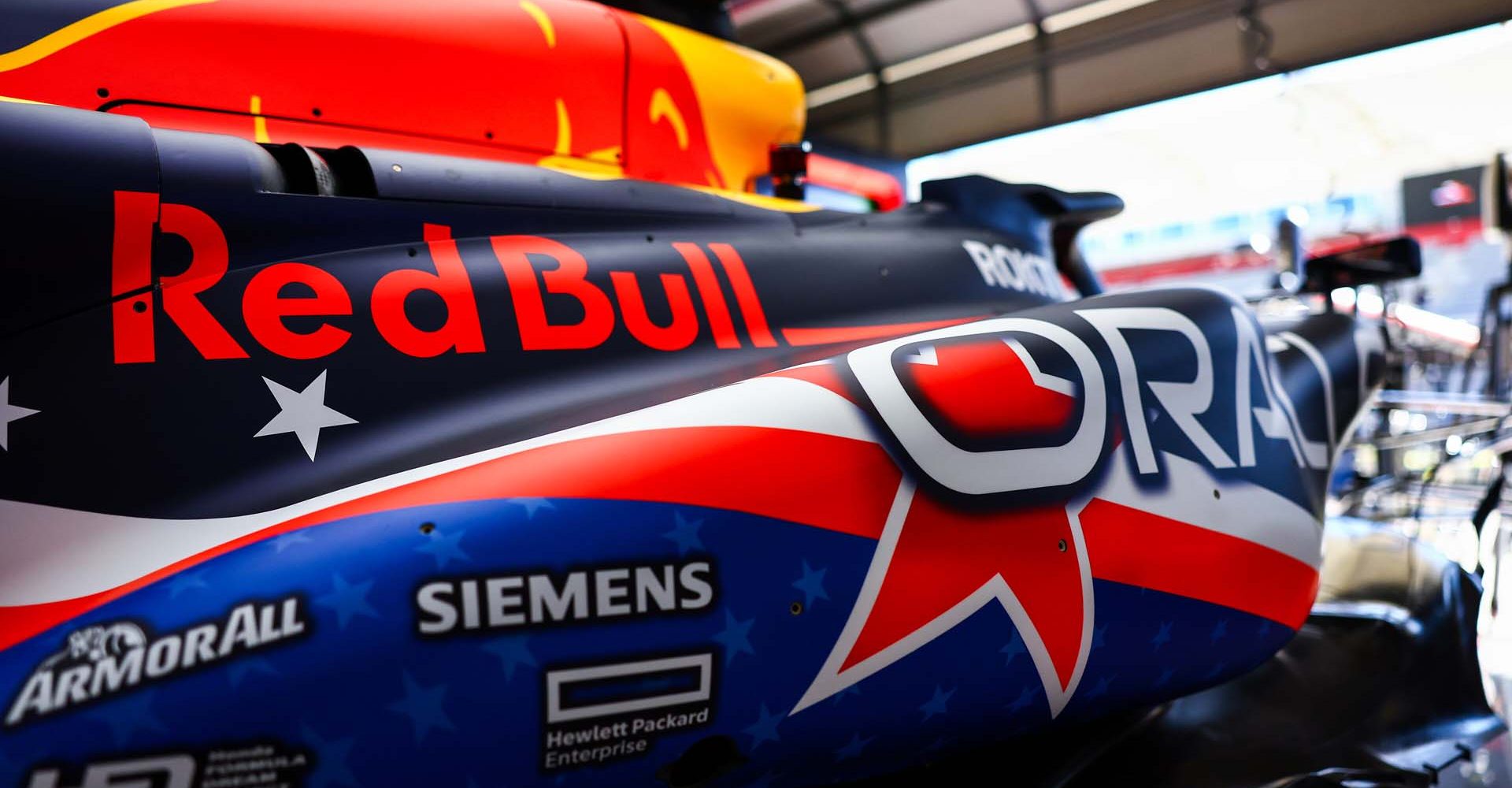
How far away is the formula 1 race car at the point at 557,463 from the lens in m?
0.88

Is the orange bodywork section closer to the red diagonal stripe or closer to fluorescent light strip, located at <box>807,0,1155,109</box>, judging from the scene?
the red diagonal stripe

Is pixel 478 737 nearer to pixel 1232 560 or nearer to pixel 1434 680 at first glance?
pixel 1232 560

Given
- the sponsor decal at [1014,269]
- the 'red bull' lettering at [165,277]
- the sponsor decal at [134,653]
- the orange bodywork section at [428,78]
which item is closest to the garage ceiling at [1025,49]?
the orange bodywork section at [428,78]

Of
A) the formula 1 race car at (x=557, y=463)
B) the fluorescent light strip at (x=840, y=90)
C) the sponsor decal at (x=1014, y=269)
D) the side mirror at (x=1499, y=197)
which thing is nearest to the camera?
the formula 1 race car at (x=557, y=463)

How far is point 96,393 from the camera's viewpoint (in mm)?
962

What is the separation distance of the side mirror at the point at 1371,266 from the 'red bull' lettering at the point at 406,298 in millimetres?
1570

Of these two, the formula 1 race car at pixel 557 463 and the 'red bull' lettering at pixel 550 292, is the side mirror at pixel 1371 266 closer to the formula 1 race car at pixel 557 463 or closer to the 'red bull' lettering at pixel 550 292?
the formula 1 race car at pixel 557 463

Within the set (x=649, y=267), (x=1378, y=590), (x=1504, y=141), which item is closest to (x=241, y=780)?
(x=649, y=267)

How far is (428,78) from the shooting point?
1510 mm

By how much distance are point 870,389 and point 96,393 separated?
799mm

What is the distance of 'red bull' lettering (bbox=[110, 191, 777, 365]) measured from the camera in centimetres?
101

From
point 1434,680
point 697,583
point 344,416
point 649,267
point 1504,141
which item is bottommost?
point 1434,680

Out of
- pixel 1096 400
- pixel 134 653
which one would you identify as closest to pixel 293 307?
pixel 134 653

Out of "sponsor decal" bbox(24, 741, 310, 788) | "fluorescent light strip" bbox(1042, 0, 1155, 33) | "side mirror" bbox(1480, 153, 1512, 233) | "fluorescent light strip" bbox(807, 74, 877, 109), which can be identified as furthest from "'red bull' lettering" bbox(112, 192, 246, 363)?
"fluorescent light strip" bbox(807, 74, 877, 109)
